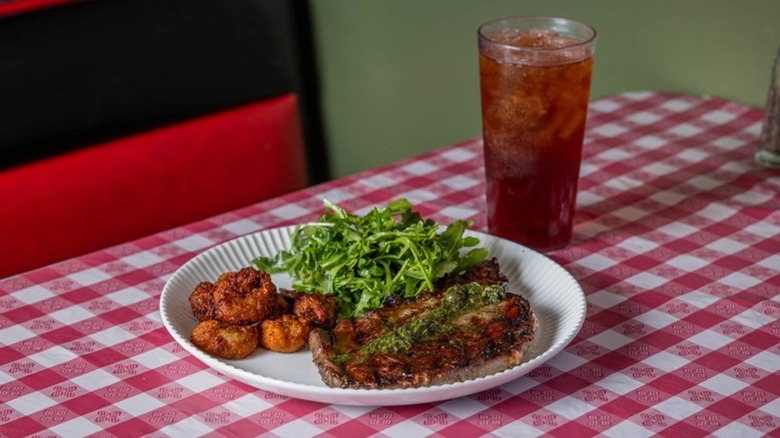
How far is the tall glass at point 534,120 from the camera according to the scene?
155 cm

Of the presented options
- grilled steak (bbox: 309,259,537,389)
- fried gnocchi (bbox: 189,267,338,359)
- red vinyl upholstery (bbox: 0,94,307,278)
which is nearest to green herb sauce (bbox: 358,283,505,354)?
grilled steak (bbox: 309,259,537,389)

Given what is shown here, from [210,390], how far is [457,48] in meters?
1.83

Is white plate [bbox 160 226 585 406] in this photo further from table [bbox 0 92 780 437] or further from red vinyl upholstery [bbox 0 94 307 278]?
red vinyl upholstery [bbox 0 94 307 278]

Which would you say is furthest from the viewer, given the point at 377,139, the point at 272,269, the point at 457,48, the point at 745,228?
the point at 377,139

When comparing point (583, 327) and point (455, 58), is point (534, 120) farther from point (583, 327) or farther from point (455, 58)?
point (455, 58)

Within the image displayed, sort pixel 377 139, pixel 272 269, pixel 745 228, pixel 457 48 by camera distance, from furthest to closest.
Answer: pixel 377 139 < pixel 457 48 < pixel 745 228 < pixel 272 269

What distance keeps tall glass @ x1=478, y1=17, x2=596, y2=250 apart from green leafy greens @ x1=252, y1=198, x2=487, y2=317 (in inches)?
6.1

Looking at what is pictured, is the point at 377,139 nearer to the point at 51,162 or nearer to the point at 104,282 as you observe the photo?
the point at 51,162

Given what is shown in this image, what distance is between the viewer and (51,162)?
8.66ft

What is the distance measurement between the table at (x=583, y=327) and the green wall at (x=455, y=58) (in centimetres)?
26

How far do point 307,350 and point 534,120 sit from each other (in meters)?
0.53

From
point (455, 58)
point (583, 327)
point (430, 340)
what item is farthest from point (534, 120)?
point (455, 58)

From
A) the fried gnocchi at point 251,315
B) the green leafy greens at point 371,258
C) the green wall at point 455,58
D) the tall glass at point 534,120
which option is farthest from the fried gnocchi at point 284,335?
the green wall at point 455,58

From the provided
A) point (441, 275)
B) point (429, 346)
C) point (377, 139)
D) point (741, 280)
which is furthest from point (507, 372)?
point (377, 139)
